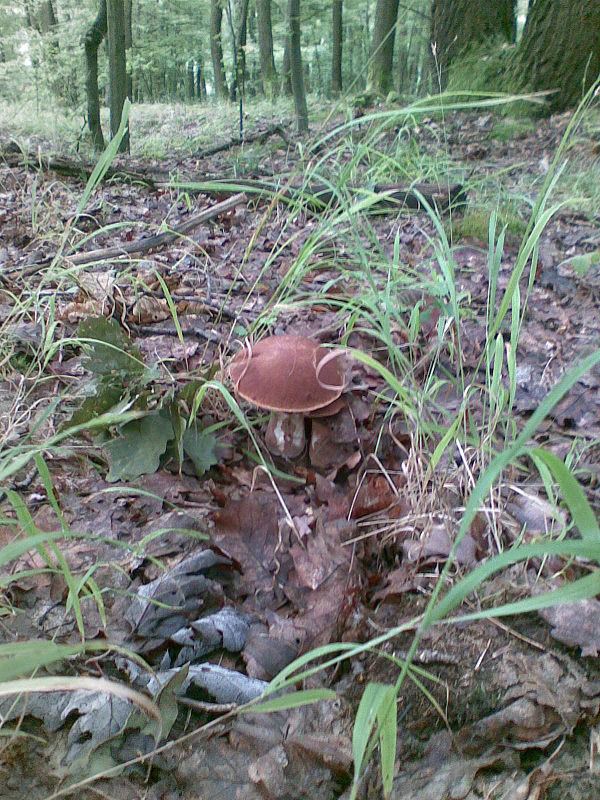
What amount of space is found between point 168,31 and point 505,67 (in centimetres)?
1727

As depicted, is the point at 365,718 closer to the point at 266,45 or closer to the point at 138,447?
the point at 138,447

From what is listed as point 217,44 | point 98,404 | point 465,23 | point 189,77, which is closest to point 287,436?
point 98,404

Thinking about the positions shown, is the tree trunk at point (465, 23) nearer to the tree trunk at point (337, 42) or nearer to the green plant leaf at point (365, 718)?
the tree trunk at point (337, 42)

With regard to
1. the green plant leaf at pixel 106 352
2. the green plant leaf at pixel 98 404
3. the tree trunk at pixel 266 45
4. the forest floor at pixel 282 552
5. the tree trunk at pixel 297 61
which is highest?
the tree trunk at pixel 266 45

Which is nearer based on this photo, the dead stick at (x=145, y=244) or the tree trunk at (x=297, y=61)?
the dead stick at (x=145, y=244)

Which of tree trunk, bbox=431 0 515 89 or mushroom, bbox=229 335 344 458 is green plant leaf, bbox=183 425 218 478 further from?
tree trunk, bbox=431 0 515 89

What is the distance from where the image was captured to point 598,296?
2455 millimetres

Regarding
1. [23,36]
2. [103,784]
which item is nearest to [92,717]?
[103,784]

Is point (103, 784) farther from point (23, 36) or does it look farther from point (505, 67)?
point (23, 36)

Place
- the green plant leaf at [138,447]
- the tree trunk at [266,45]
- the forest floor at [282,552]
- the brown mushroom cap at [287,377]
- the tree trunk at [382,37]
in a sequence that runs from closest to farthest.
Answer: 1. the forest floor at [282,552]
2. the green plant leaf at [138,447]
3. the brown mushroom cap at [287,377]
4. the tree trunk at [382,37]
5. the tree trunk at [266,45]

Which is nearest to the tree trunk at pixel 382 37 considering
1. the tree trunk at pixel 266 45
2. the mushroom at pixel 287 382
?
the tree trunk at pixel 266 45

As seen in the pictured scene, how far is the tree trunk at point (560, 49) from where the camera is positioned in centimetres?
470

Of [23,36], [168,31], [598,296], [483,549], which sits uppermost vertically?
[168,31]

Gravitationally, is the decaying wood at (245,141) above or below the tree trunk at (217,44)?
below
